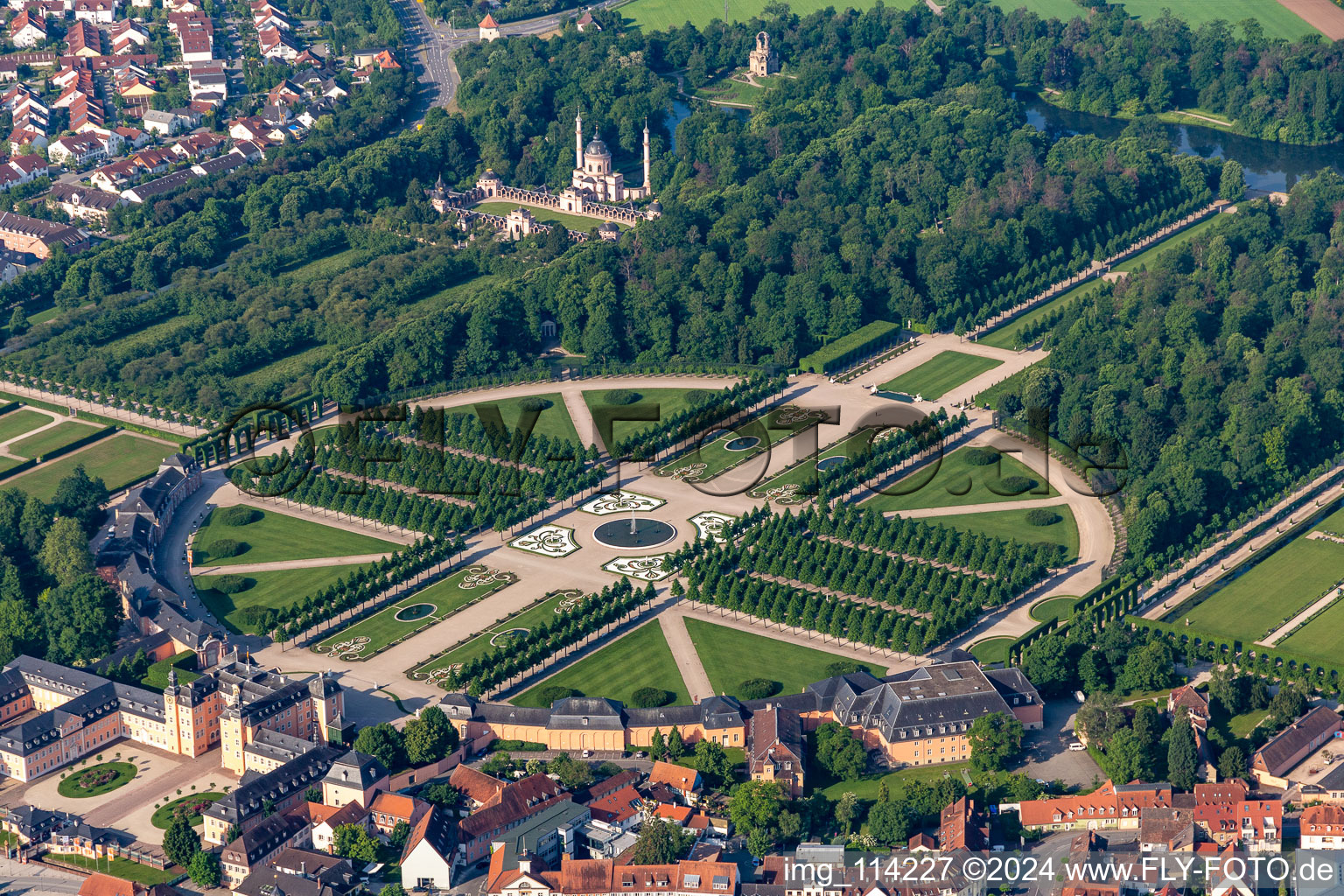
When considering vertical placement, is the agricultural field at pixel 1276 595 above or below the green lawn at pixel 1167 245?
below

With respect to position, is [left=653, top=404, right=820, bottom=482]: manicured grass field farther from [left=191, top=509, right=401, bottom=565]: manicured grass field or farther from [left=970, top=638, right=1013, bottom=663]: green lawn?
[left=970, top=638, right=1013, bottom=663]: green lawn

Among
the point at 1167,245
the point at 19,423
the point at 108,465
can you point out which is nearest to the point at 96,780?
the point at 108,465

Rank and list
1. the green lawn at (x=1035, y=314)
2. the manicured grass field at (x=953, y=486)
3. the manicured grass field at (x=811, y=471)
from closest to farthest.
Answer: the manicured grass field at (x=953, y=486) < the manicured grass field at (x=811, y=471) < the green lawn at (x=1035, y=314)

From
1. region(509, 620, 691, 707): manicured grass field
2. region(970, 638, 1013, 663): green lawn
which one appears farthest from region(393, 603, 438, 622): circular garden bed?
region(970, 638, 1013, 663): green lawn

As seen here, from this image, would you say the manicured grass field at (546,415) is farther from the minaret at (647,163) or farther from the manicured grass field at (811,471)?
the minaret at (647,163)

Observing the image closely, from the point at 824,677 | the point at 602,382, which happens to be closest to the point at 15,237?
the point at 602,382

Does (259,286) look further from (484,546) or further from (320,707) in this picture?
(320,707)

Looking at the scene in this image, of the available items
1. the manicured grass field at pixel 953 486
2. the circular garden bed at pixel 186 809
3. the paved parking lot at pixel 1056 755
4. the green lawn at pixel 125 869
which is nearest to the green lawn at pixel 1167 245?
the manicured grass field at pixel 953 486
